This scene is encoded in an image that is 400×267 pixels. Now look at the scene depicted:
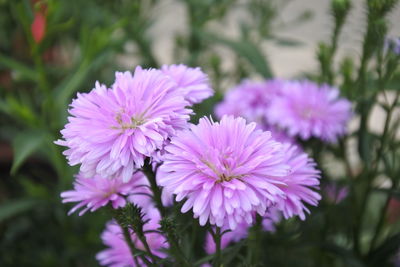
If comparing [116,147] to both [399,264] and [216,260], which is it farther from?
[399,264]

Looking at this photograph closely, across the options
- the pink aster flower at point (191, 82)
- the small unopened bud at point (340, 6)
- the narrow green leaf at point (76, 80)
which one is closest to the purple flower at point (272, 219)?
the pink aster flower at point (191, 82)

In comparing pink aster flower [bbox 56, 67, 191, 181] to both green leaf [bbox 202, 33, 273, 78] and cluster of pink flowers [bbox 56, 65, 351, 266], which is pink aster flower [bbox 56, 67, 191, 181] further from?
green leaf [bbox 202, 33, 273, 78]

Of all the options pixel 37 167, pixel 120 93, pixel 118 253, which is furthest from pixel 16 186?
pixel 120 93

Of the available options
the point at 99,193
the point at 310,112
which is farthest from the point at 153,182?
the point at 310,112

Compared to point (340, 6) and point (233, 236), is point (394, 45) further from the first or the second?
point (233, 236)

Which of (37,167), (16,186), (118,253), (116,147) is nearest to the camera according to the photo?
(116,147)

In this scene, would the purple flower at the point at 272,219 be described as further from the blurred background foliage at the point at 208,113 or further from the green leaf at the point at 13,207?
the green leaf at the point at 13,207
